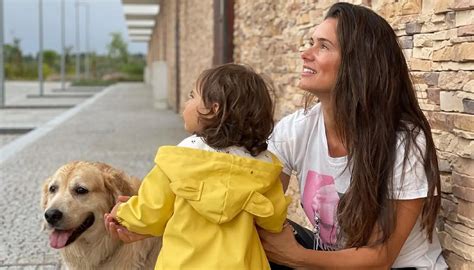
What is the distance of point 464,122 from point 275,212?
31.6 inches

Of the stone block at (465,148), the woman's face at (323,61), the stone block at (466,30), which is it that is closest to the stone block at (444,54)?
the stone block at (466,30)

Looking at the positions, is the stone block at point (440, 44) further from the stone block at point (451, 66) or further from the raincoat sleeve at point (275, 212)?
the raincoat sleeve at point (275, 212)

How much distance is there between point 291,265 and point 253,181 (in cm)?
46

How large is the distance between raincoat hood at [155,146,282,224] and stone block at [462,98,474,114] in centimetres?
81

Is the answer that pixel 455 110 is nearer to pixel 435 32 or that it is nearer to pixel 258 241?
pixel 435 32

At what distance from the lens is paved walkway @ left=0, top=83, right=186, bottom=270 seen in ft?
18.9

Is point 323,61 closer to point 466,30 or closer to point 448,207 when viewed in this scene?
point 466,30

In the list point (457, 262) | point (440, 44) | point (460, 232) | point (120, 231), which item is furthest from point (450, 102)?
point (120, 231)

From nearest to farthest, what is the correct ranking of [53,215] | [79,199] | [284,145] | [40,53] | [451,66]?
[451,66] → [284,145] → [53,215] → [79,199] → [40,53]

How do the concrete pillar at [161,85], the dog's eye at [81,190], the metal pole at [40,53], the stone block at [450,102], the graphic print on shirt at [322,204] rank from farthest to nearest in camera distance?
the metal pole at [40,53] → the concrete pillar at [161,85] → the dog's eye at [81,190] → the graphic print on shirt at [322,204] → the stone block at [450,102]

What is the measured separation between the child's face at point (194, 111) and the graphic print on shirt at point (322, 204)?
2.04 ft

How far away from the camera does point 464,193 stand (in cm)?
268

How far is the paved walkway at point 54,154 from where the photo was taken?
18.9 feet

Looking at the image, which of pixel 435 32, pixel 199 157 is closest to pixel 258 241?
pixel 199 157
